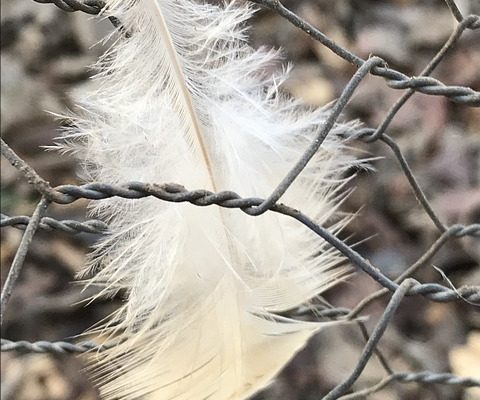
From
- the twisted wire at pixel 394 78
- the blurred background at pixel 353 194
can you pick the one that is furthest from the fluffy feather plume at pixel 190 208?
the blurred background at pixel 353 194

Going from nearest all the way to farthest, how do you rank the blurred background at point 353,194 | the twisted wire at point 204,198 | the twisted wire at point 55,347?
the twisted wire at point 204,198, the twisted wire at point 55,347, the blurred background at point 353,194

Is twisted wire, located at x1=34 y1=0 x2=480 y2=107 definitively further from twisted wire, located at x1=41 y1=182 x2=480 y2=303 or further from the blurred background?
the blurred background

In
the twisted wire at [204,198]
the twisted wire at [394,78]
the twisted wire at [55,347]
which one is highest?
the twisted wire at [394,78]

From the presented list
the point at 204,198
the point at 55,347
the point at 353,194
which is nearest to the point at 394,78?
the point at 204,198

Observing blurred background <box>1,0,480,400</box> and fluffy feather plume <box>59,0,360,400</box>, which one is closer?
fluffy feather plume <box>59,0,360,400</box>

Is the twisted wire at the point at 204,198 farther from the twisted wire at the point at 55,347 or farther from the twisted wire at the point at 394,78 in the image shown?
the twisted wire at the point at 55,347

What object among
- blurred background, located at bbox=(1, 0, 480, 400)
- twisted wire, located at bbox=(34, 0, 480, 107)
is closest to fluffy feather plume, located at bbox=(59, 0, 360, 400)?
twisted wire, located at bbox=(34, 0, 480, 107)

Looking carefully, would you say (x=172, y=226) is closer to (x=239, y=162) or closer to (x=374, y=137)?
(x=239, y=162)

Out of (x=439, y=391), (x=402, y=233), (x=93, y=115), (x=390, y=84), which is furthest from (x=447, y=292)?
(x=402, y=233)
